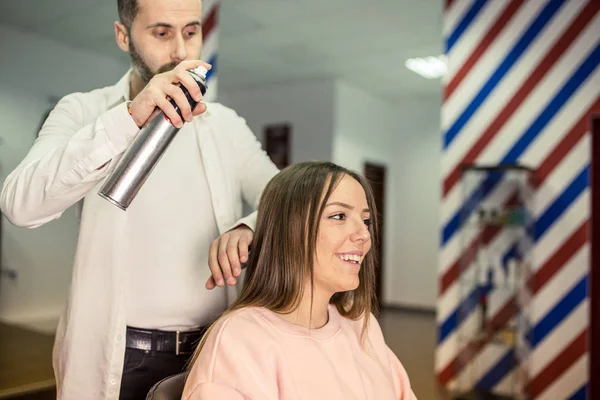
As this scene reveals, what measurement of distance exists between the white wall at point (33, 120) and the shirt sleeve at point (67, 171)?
11.5 feet

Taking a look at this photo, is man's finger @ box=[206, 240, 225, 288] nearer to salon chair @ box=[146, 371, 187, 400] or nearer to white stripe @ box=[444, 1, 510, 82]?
salon chair @ box=[146, 371, 187, 400]

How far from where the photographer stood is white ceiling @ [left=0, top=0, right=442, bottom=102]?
4.44 metres

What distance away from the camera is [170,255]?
1.26m

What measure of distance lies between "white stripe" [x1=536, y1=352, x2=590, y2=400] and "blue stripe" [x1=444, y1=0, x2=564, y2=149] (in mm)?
1864

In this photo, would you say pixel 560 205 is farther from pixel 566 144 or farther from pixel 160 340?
pixel 160 340

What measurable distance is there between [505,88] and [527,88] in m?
0.16

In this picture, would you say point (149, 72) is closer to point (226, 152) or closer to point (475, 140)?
point (226, 152)

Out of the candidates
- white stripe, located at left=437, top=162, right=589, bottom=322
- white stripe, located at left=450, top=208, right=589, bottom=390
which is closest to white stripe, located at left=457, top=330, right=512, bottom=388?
white stripe, located at left=450, top=208, right=589, bottom=390

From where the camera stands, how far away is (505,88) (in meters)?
→ 4.01

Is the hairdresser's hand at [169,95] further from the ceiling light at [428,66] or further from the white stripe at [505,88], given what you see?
the ceiling light at [428,66]

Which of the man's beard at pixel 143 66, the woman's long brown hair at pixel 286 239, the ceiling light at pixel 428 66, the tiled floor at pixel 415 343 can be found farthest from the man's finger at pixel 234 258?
the ceiling light at pixel 428 66

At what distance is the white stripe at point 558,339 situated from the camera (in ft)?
12.2

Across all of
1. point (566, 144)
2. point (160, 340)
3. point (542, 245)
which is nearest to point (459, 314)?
point (542, 245)

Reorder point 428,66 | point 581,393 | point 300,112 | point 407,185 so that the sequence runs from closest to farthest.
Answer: point 581,393 → point 428,66 → point 300,112 → point 407,185
